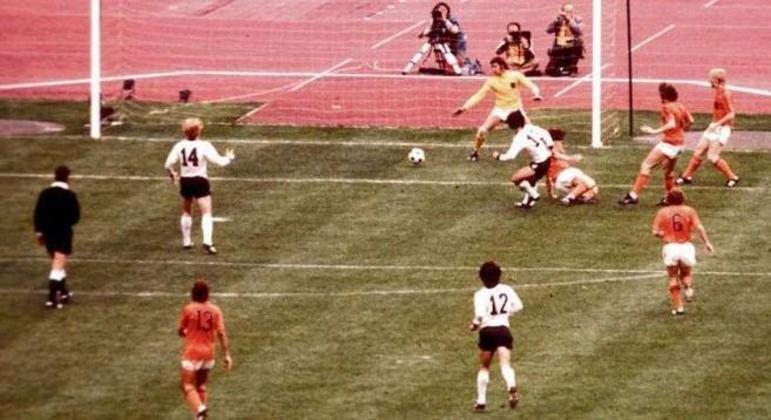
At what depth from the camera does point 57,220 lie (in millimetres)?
35344

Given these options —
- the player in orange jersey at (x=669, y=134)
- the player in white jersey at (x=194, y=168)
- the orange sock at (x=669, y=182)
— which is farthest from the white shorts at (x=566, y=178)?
the player in white jersey at (x=194, y=168)

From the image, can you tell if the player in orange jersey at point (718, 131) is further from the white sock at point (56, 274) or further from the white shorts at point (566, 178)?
the white sock at point (56, 274)

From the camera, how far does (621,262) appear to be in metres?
38.7

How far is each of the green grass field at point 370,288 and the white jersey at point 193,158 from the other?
1.38 meters

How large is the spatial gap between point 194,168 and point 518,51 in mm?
14958

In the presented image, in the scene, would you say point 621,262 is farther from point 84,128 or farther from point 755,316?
point 84,128

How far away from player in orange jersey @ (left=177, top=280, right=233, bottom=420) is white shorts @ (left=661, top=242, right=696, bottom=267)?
24.7 ft

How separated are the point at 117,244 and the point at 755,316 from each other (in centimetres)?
1015

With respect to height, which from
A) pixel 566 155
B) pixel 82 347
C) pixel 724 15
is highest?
pixel 724 15

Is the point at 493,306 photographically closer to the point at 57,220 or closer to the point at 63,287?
the point at 57,220

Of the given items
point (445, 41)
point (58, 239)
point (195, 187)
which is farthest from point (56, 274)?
point (445, 41)

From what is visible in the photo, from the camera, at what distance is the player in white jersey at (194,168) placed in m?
38.2

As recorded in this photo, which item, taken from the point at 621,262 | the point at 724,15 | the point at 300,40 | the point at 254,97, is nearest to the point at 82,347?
the point at 621,262

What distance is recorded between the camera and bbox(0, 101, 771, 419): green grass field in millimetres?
31906
